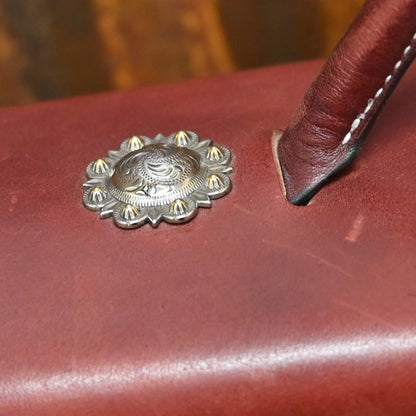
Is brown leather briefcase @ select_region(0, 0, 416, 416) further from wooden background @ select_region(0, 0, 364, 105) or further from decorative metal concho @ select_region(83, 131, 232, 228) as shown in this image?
wooden background @ select_region(0, 0, 364, 105)

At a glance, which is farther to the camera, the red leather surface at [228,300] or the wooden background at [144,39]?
the wooden background at [144,39]

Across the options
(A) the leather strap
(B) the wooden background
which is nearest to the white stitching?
(A) the leather strap

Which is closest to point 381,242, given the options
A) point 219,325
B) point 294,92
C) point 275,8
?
point 219,325

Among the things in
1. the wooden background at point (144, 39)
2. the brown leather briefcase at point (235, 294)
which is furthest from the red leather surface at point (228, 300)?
the wooden background at point (144, 39)

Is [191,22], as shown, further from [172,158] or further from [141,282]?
[141,282]

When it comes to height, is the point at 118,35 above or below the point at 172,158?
below

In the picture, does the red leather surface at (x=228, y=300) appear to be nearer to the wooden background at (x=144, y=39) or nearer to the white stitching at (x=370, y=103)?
the white stitching at (x=370, y=103)
